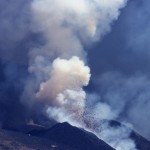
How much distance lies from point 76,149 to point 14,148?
84.6 ft

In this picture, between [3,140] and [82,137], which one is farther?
[82,137]

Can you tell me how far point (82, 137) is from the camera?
198500 millimetres

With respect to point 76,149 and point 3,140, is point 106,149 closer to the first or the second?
point 76,149

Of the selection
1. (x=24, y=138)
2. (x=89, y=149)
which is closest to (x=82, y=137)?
(x=89, y=149)

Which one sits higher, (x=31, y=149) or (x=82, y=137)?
(x=82, y=137)

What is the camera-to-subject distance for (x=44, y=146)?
186m

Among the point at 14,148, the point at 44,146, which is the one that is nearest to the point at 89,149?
the point at 44,146

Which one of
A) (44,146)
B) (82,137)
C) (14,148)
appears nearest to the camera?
(14,148)

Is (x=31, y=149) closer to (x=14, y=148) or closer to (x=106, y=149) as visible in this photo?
(x=14, y=148)

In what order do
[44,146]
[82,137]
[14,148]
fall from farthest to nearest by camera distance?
[82,137], [44,146], [14,148]

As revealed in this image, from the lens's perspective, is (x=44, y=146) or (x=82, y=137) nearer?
(x=44, y=146)

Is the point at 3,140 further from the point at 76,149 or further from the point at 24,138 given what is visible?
the point at 76,149

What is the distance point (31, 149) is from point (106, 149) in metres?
31.3

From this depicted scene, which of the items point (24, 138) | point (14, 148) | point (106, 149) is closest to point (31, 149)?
point (14, 148)
